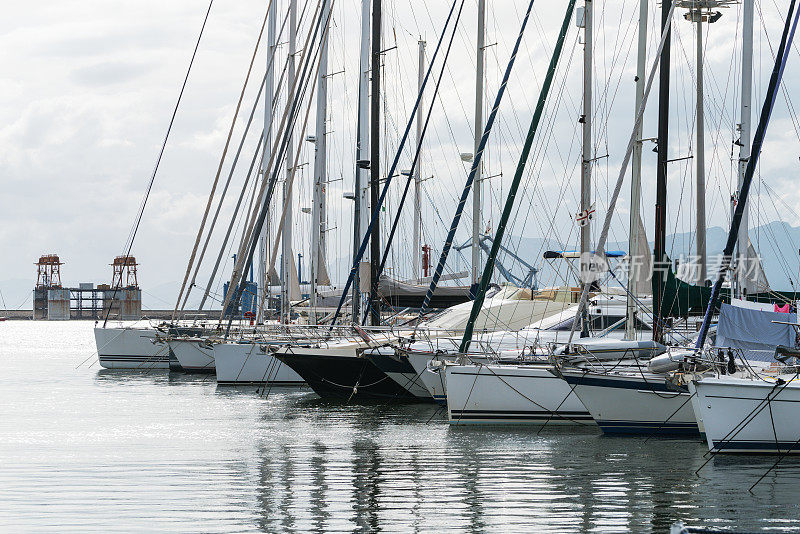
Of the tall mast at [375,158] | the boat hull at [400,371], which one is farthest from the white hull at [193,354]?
the boat hull at [400,371]

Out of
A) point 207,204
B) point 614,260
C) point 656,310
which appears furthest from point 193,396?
point 656,310

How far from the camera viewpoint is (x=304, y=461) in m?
19.5

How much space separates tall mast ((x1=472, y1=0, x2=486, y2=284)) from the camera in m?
33.3

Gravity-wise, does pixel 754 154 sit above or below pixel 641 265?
above

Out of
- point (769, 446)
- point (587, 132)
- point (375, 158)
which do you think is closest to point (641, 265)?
point (587, 132)

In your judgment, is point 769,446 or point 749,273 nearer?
point 769,446

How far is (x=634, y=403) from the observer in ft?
71.2

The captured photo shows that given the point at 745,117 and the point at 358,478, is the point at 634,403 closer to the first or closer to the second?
the point at 358,478

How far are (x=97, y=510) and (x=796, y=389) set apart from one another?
1118cm

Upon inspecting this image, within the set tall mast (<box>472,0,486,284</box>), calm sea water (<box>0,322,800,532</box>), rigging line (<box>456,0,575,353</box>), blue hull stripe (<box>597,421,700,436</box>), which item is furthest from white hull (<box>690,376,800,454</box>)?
tall mast (<box>472,0,486,284</box>)

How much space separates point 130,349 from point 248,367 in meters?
16.3

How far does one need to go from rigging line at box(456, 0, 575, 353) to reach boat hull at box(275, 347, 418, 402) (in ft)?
20.9

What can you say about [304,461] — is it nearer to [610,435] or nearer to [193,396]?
[610,435]

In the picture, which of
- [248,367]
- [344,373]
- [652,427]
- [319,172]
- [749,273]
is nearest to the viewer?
[652,427]
